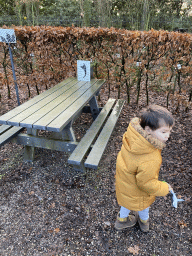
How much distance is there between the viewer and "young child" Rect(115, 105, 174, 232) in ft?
4.68

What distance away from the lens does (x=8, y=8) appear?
15.2 meters

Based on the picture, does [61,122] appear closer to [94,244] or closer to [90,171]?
[90,171]

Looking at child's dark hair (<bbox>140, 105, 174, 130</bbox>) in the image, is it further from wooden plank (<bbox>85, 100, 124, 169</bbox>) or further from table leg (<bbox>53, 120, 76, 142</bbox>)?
table leg (<bbox>53, 120, 76, 142</bbox>)

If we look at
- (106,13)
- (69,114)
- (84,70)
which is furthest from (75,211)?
(106,13)

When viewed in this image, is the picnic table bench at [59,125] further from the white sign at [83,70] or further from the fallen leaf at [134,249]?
the fallen leaf at [134,249]

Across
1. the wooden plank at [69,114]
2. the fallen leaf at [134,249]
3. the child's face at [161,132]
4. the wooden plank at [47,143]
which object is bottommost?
the fallen leaf at [134,249]

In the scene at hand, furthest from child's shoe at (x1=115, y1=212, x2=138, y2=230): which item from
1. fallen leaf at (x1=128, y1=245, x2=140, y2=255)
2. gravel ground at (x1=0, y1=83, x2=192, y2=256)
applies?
fallen leaf at (x1=128, y1=245, x2=140, y2=255)

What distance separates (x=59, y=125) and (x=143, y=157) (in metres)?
1.02

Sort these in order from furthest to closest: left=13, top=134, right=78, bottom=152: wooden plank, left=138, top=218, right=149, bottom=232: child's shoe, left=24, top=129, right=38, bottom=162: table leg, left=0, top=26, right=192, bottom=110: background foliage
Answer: left=0, top=26, right=192, bottom=110: background foliage < left=24, top=129, right=38, bottom=162: table leg < left=13, top=134, right=78, bottom=152: wooden plank < left=138, top=218, right=149, bottom=232: child's shoe

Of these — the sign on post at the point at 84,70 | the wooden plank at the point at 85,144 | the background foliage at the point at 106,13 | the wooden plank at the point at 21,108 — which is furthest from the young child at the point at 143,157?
the background foliage at the point at 106,13

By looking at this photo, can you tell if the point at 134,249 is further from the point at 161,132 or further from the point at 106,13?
the point at 106,13

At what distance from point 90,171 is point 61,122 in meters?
0.94

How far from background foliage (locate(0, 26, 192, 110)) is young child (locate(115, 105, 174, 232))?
9.43 feet

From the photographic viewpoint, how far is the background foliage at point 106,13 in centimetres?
877
